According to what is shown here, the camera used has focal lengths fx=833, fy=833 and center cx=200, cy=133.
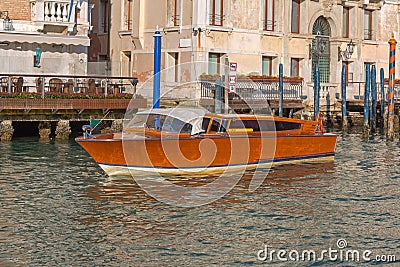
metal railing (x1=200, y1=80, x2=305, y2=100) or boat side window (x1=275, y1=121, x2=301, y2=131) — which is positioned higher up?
metal railing (x1=200, y1=80, x2=305, y2=100)

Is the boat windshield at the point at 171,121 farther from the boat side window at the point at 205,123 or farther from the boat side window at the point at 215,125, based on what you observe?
the boat side window at the point at 215,125

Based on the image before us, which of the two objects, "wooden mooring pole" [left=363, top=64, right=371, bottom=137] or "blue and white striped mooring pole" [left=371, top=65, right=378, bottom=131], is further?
"blue and white striped mooring pole" [left=371, top=65, right=378, bottom=131]

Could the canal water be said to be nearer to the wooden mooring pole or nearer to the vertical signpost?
the vertical signpost

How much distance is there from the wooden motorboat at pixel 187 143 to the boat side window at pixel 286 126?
0.02 m

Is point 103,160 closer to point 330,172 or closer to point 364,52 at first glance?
point 330,172

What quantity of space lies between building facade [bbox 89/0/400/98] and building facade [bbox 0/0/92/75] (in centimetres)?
434

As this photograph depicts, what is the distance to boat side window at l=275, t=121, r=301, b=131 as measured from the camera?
1909 cm

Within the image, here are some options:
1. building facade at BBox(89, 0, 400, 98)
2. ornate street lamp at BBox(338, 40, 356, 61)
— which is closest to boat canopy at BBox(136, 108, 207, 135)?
building facade at BBox(89, 0, 400, 98)

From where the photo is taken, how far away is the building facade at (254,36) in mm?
30422

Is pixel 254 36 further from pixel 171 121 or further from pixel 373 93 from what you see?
pixel 171 121

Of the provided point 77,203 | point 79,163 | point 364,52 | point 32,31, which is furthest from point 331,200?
point 364,52

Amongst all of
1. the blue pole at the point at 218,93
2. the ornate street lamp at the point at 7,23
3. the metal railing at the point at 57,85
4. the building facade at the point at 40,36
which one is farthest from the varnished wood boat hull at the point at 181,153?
the ornate street lamp at the point at 7,23

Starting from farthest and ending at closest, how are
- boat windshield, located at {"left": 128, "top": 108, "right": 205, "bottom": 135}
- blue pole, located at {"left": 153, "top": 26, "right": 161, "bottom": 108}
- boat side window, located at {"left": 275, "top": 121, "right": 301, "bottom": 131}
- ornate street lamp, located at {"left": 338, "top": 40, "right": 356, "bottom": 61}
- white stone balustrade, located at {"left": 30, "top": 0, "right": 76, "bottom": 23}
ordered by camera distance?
ornate street lamp, located at {"left": 338, "top": 40, "right": 356, "bottom": 61}, white stone balustrade, located at {"left": 30, "top": 0, "right": 76, "bottom": 23}, blue pole, located at {"left": 153, "top": 26, "right": 161, "bottom": 108}, boat side window, located at {"left": 275, "top": 121, "right": 301, "bottom": 131}, boat windshield, located at {"left": 128, "top": 108, "right": 205, "bottom": 135}

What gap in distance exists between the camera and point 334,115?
33.3 m
